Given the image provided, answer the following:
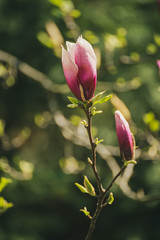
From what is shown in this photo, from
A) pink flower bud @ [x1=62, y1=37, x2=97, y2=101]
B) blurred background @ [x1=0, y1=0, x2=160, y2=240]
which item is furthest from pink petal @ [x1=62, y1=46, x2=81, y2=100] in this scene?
blurred background @ [x1=0, y1=0, x2=160, y2=240]

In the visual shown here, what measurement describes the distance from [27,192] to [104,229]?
103 cm

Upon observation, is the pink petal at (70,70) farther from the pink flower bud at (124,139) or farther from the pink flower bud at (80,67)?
the pink flower bud at (124,139)

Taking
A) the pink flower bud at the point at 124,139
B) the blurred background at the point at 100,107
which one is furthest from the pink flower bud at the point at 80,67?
the blurred background at the point at 100,107

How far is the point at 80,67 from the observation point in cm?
71

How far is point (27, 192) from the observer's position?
10.6 feet

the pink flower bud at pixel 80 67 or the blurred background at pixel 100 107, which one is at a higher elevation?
the pink flower bud at pixel 80 67

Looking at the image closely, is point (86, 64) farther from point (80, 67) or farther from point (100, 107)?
point (100, 107)

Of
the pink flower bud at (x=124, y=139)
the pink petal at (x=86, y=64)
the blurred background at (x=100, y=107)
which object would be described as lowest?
the blurred background at (x=100, y=107)

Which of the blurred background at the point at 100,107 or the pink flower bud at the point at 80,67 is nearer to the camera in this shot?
the pink flower bud at the point at 80,67

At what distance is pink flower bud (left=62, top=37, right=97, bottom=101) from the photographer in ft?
2.30

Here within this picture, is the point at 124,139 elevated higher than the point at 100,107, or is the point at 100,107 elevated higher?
the point at 124,139

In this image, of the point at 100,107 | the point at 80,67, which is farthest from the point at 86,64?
the point at 100,107

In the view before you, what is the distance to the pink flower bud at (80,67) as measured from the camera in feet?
2.30

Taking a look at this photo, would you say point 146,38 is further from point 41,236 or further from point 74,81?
point 74,81
